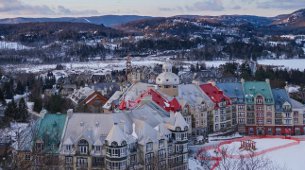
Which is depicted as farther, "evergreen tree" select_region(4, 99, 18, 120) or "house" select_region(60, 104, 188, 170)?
"evergreen tree" select_region(4, 99, 18, 120)

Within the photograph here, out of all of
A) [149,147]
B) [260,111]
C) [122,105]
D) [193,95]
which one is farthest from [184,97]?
[149,147]

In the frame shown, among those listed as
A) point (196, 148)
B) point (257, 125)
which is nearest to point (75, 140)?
point (196, 148)

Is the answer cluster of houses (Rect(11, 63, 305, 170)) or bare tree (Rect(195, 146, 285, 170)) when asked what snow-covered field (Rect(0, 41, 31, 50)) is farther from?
bare tree (Rect(195, 146, 285, 170))

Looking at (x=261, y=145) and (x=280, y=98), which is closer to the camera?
(x=261, y=145)

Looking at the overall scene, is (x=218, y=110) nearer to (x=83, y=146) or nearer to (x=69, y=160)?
(x=83, y=146)

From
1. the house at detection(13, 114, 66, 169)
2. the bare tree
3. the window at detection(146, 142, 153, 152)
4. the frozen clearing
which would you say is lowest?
the frozen clearing

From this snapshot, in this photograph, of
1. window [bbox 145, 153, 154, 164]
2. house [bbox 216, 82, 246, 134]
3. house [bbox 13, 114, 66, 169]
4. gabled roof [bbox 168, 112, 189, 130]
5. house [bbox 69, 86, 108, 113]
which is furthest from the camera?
house [bbox 69, 86, 108, 113]

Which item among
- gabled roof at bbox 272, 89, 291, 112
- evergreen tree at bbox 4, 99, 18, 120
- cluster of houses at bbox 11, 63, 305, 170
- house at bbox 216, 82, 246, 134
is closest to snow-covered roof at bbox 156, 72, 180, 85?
cluster of houses at bbox 11, 63, 305, 170
